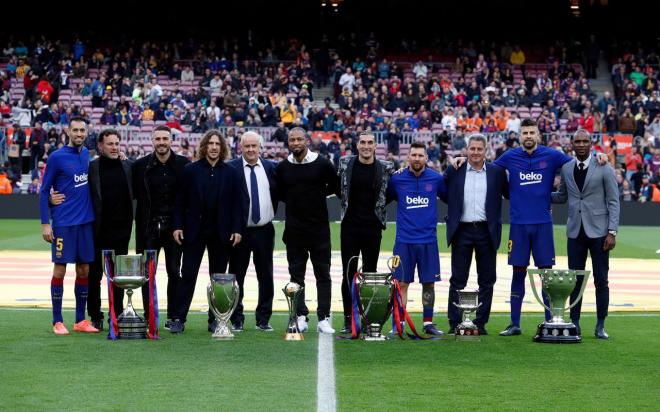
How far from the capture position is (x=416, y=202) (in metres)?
12.0

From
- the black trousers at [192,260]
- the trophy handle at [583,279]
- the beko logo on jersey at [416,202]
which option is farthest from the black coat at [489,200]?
the black trousers at [192,260]

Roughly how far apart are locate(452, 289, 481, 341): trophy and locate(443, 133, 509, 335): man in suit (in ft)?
1.93

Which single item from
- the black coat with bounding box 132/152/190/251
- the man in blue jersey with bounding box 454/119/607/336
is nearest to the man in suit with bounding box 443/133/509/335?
the man in blue jersey with bounding box 454/119/607/336

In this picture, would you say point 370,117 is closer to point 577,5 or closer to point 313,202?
point 577,5

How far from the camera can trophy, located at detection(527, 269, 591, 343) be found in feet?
36.9

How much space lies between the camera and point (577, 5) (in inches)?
1683

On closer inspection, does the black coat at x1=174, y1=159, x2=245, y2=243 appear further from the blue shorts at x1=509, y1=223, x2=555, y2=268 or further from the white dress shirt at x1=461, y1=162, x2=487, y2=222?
the blue shorts at x1=509, y1=223, x2=555, y2=268

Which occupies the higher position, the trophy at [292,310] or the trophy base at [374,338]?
the trophy at [292,310]

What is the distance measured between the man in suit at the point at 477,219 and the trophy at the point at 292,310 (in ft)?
5.36

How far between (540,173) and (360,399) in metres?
4.62

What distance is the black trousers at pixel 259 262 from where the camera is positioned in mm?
12203

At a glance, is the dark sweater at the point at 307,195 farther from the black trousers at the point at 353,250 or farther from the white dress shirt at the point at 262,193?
the black trousers at the point at 353,250

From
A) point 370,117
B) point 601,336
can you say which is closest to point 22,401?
point 601,336

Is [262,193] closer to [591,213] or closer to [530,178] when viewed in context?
[530,178]
